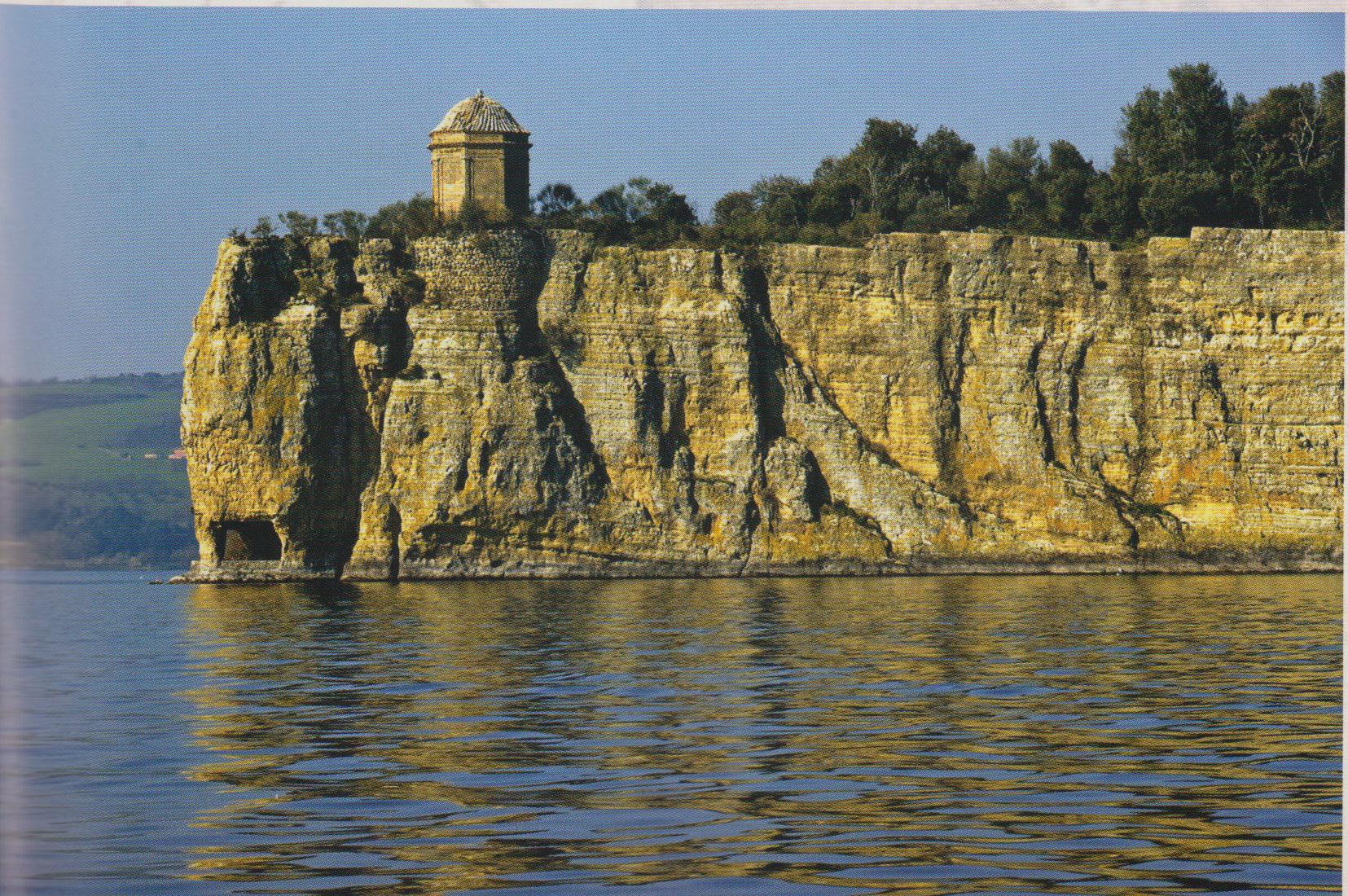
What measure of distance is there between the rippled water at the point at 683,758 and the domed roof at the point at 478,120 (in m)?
18.8

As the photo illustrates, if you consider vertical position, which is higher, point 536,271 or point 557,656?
point 536,271

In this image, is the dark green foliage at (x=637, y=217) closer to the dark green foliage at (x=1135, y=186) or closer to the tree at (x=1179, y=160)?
the dark green foliage at (x=1135, y=186)

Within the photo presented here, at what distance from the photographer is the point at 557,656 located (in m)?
18.2

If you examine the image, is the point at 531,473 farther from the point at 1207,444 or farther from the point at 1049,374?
the point at 1207,444

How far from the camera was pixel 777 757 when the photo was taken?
11336 mm

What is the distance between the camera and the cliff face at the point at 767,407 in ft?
119

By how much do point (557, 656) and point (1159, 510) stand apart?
21.7m

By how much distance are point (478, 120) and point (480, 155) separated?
728mm

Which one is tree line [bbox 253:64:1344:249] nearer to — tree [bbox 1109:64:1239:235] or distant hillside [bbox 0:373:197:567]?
tree [bbox 1109:64:1239:235]

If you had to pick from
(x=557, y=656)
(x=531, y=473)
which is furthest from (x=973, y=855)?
(x=531, y=473)

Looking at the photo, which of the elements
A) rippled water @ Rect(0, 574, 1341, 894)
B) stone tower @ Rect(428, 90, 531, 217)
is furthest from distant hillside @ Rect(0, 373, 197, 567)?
stone tower @ Rect(428, 90, 531, 217)

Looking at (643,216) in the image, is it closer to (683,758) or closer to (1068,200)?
(1068,200)

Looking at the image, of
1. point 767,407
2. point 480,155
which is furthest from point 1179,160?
point 480,155

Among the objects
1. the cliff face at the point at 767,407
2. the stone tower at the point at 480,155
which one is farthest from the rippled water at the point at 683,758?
the stone tower at the point at 480,155
